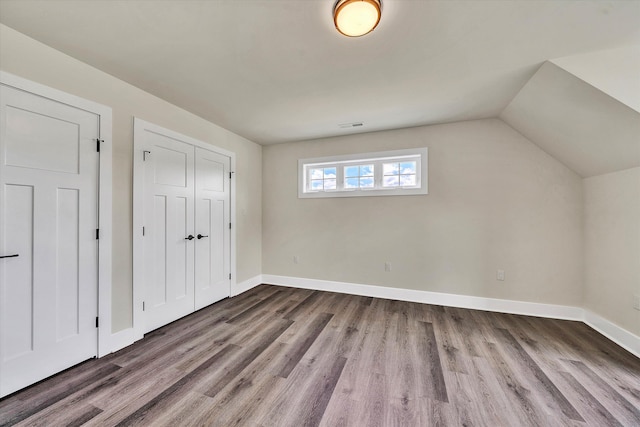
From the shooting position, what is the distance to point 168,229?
2.69 m

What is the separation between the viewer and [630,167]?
217 centimetres

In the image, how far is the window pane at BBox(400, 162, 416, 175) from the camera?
3490 mm

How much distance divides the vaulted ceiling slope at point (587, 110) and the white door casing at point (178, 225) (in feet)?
11.8

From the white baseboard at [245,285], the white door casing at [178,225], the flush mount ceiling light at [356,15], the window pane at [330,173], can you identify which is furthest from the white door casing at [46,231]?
the window pane at [330,173]

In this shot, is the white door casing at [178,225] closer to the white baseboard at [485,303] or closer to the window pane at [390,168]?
the white baseboard at [485,303]

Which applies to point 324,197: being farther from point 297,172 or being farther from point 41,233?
point 41,233

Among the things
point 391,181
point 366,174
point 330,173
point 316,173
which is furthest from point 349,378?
point 316,173

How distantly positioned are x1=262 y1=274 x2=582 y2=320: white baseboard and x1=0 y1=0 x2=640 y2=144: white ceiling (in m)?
2.41

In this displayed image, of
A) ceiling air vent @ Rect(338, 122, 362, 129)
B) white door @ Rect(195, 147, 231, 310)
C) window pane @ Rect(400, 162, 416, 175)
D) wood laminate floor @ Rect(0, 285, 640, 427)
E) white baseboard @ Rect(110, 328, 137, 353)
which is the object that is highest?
ceiling air vent @ Rect(338, 122, 362, 129)

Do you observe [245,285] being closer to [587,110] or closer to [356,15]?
[356,15]

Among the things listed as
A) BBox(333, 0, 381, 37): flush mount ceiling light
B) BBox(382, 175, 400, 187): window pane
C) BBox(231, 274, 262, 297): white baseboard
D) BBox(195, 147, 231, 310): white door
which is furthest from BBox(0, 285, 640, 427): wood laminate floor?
BBox(333, 0, 381, 37): flush mount ceiling light

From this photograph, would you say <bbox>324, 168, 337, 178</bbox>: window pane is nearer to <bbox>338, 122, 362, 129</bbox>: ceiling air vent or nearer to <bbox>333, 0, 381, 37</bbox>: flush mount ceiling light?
<bbox>338, 122, 362, 129</bbox>: ceiling air vent

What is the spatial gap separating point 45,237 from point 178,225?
109 cm

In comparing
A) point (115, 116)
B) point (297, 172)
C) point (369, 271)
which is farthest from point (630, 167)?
point (115, 116)
